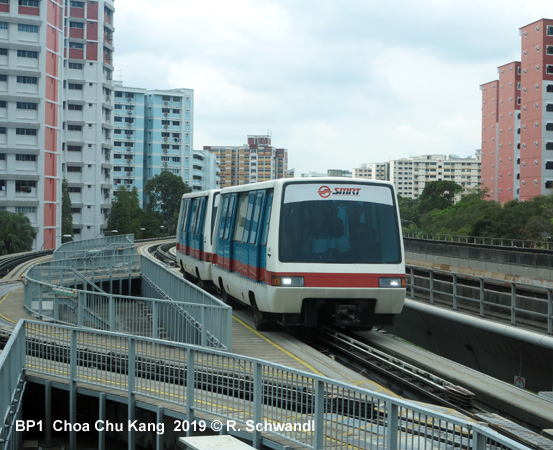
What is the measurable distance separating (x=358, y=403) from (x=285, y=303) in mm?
8104

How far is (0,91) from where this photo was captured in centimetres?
8594

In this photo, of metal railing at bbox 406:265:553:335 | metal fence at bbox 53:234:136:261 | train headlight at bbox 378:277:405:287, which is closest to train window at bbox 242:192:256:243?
train headlight at bbox 378:277:405:287

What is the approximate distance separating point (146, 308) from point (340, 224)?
5468 mm

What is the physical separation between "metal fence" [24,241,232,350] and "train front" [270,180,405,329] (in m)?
1.60

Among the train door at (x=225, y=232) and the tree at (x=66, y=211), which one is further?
the tree at (x=66, y=211)

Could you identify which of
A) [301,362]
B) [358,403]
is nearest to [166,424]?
[301,362]

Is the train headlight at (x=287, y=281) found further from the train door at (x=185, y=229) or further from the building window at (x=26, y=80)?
the building window at (x=26, y=80)

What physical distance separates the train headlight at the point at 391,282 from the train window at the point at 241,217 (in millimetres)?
3931

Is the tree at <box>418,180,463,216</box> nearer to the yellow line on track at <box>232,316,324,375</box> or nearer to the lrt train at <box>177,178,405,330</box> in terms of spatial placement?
the yellow line on track at <box>232,316,324,375</box>

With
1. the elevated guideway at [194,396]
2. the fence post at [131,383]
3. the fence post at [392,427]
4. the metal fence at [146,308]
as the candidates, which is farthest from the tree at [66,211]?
the fence post at [392,427]

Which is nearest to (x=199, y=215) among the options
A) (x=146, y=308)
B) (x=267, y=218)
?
(x=146, y=308)

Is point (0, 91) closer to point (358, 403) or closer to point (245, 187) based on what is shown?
point (245, 187)

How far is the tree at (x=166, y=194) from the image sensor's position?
137375 mm

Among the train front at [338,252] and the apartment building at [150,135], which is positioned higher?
the apartment building at [150,135]
